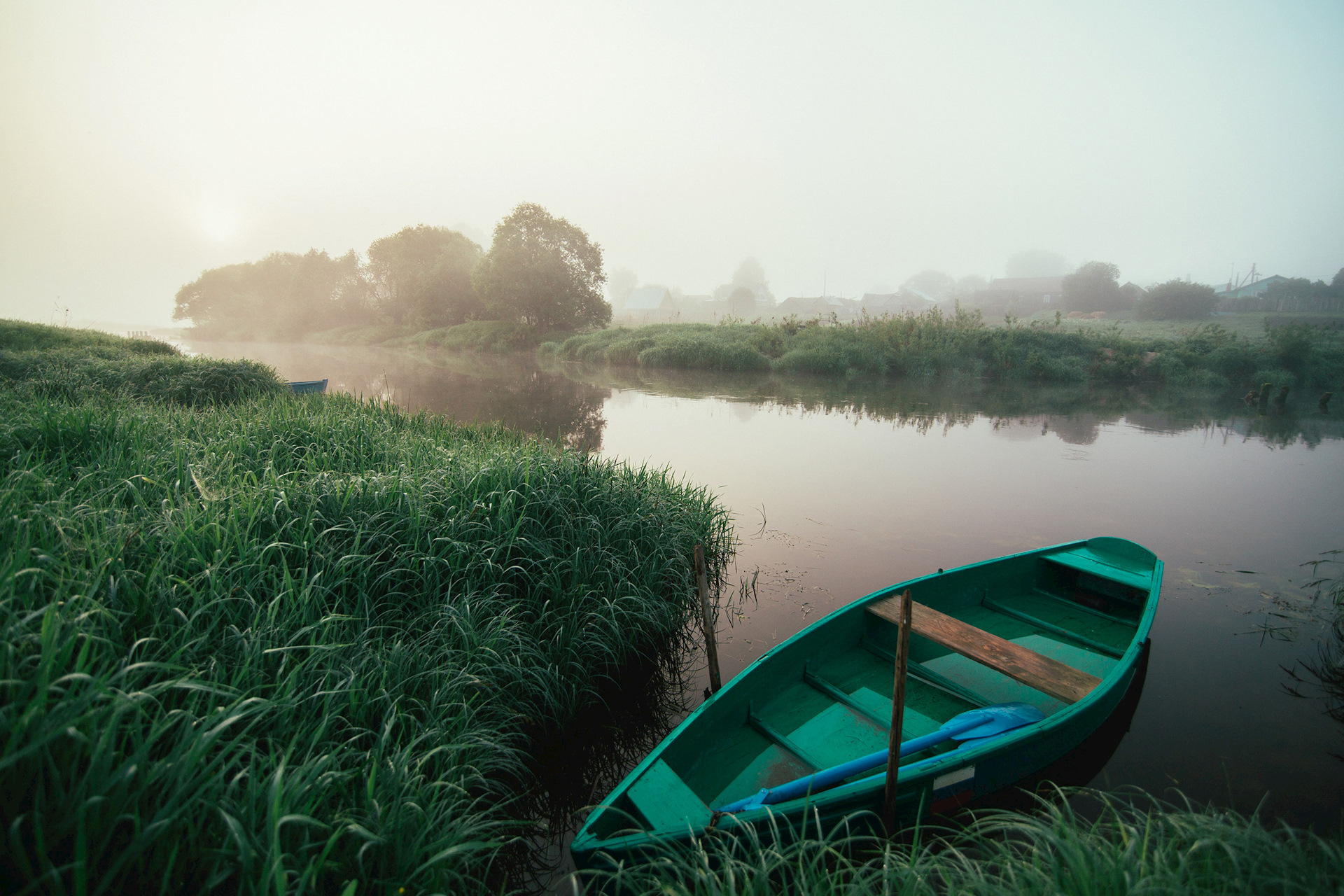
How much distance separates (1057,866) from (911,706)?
1840 mm

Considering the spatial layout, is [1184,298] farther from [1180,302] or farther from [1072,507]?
[1072,507]

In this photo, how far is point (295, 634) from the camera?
2492 millimetres

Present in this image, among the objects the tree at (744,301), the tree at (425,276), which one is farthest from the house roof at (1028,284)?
the tree at (425,276)

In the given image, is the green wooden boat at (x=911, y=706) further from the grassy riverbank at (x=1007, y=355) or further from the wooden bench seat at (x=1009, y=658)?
the grassy riverbank at (x=1007, y=355)

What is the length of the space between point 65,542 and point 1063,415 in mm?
19403

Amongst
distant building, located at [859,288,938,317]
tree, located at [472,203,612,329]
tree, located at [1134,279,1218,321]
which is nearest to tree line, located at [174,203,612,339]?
tree, located at [472,203,612,329]

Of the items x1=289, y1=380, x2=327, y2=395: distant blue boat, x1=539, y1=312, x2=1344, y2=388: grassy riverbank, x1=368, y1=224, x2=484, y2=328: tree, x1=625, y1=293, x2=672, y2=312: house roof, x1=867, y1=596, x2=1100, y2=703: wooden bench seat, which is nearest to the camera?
x1=867, y1=596, x2=1100, y2=703: wooden bench seat

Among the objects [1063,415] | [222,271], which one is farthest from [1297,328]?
[222,271]

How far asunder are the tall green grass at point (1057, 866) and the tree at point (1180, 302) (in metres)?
52.6

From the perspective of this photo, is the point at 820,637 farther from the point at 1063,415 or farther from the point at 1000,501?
the point at 1063,415

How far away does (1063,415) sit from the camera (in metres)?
15.7

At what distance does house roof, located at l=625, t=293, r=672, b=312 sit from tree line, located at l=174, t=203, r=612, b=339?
36.5 m

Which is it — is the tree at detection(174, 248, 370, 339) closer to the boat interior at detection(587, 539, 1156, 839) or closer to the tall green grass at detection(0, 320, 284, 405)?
the tall green grass at detection(0, 320, 284, 405)

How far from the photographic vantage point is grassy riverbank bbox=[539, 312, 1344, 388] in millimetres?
22922
